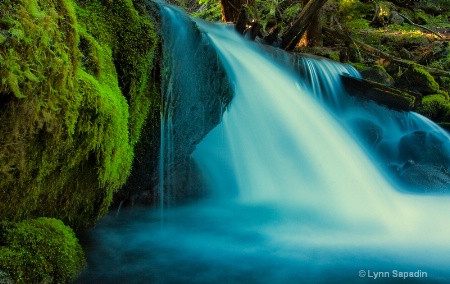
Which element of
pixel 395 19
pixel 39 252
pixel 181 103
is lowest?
pixel 39 252

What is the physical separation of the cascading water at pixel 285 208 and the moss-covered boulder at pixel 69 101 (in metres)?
0.61

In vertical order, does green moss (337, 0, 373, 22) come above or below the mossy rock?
above

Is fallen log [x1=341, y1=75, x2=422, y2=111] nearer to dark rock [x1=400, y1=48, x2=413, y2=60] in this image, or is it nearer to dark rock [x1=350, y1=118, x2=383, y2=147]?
dark rock [x1=350, y1=118, x2=383, y2=147]

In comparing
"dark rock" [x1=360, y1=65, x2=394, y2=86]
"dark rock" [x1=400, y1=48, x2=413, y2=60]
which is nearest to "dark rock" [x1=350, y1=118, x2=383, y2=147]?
"dark rock" [x1=360, y1=65, x2=394, y2=86]

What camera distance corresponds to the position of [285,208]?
4.94 metres

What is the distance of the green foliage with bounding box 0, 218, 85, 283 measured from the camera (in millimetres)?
2125

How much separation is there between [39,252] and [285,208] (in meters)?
3.23

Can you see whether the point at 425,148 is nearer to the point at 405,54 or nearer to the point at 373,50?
the point at 373,50

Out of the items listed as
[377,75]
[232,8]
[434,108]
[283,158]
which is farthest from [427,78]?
[283,158]

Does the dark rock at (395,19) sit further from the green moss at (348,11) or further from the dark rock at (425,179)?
the dark rock at (425,179)

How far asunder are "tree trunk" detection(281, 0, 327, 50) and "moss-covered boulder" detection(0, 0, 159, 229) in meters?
5.94

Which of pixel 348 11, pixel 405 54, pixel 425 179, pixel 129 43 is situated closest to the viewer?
pixel 129 43

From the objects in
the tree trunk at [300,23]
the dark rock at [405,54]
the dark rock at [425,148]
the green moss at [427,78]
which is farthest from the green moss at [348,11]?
the dark rock at [425,148]

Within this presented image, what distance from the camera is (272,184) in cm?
555
